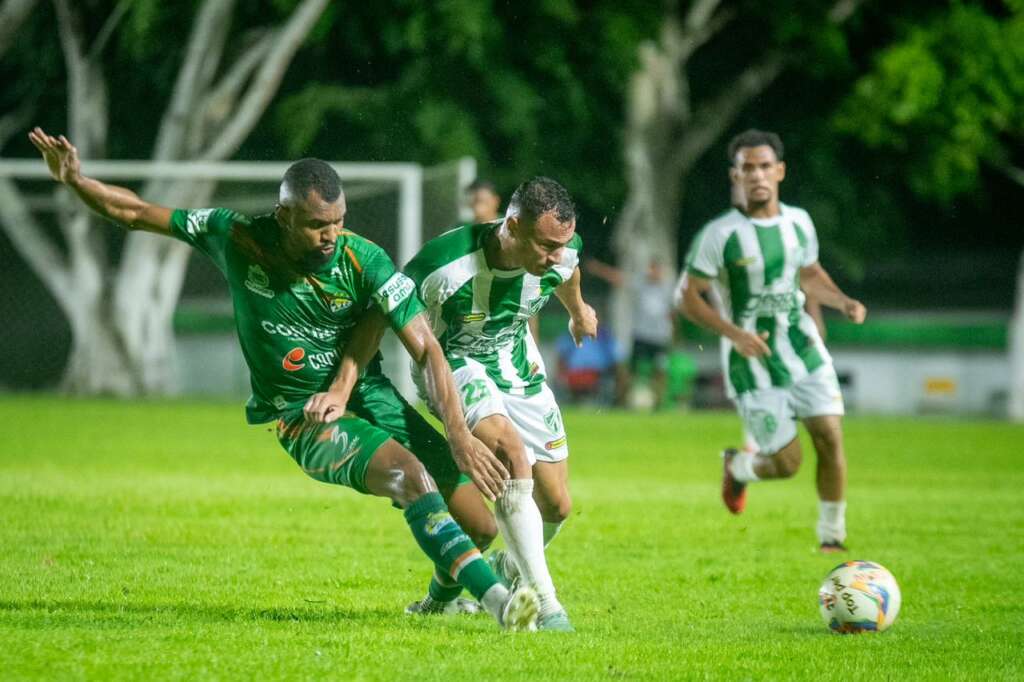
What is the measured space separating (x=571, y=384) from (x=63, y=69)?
10033 millimetres

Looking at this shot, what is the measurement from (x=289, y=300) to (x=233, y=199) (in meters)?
20.6

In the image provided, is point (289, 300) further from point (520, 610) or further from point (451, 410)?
point (520, 610)

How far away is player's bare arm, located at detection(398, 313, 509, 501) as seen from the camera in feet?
21.5

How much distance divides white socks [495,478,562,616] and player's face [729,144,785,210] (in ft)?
12.3

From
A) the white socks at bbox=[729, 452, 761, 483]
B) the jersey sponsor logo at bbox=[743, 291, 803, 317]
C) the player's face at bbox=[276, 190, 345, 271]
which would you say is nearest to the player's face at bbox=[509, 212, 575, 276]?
the player's face at bbox=[276, 190, 345, 271]

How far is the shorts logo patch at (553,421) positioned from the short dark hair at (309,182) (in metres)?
1.58

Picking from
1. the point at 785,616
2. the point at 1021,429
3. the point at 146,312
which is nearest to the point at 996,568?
the point at 785,616

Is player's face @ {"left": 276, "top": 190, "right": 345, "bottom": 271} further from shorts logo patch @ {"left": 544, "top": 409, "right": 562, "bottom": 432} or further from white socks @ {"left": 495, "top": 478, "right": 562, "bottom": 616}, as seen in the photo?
shorts logo patch @ {"left": 544, "top": 409, "right": 562, "bottom": 432}

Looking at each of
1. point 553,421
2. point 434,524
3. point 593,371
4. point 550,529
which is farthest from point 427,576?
point 593,371

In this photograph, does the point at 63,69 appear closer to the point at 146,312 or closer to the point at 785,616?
the point at 146,312

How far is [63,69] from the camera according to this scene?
28469 millimetres

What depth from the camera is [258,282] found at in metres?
6.91

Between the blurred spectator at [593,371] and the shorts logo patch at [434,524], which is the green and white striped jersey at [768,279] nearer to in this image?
the shorts logo patch at [434,524]

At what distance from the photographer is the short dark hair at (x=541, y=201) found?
6.76 meters
